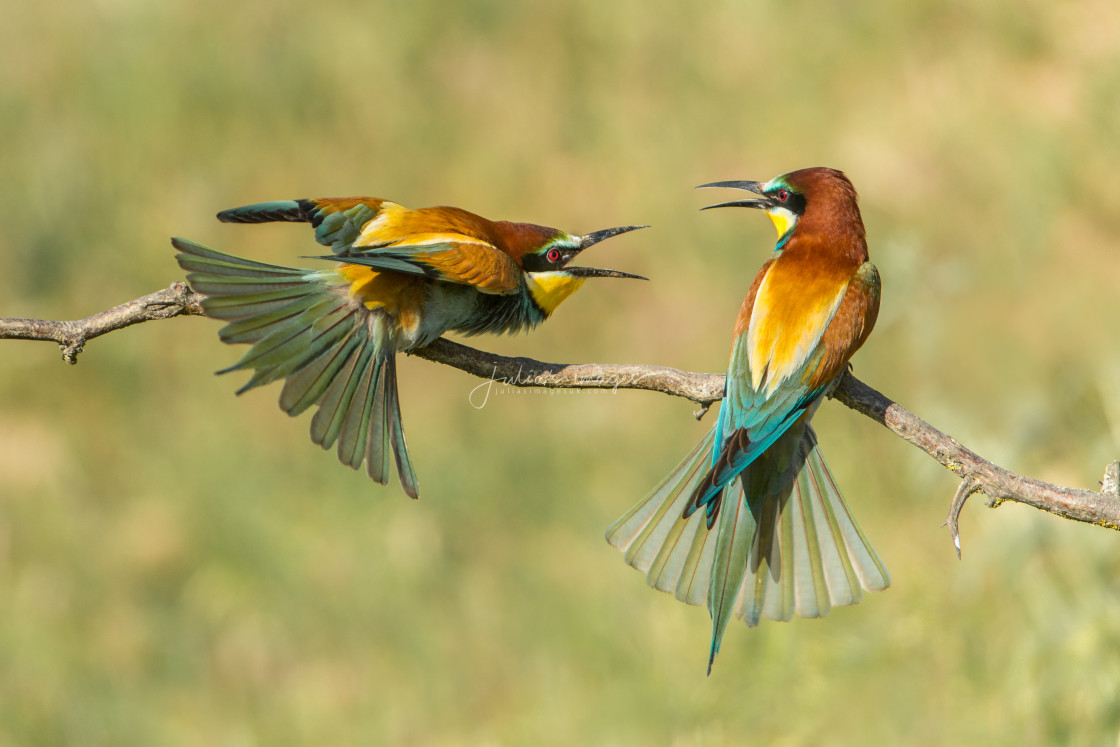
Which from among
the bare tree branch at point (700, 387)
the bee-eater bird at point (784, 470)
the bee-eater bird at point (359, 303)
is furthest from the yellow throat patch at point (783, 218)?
the bee-eater bird at point (359, 303)

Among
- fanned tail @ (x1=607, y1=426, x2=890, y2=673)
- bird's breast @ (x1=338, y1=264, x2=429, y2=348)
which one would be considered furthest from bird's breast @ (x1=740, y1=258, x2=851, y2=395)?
bird's breast @ (x1=338, y1=264, x2=429, y2=348)

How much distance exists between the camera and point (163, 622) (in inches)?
173

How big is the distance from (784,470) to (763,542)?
15cm

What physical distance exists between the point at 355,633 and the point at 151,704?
2.22ft

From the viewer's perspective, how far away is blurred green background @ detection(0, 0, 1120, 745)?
311cm

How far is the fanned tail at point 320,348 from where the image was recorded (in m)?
2.10

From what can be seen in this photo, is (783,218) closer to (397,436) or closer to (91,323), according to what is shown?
(397,436)

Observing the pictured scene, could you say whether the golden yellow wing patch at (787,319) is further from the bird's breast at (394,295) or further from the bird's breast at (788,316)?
the bird's breast at (394,295)

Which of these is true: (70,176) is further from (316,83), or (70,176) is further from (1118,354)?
(1118,354)

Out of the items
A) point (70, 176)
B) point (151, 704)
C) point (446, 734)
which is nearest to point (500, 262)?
point (446, 734)

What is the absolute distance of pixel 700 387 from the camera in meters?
2.08

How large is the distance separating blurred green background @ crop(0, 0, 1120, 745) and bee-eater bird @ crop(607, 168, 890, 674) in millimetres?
641

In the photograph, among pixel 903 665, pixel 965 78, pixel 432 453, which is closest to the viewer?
pixel 903 665

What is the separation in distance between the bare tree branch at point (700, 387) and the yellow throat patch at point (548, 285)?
39cm
